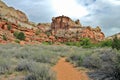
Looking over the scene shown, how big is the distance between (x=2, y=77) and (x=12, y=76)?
0.44 meters

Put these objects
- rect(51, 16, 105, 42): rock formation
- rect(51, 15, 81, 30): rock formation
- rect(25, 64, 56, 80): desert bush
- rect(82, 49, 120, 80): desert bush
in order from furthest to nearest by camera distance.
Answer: rect(51, 15, 81, 30): rock formation → rect(51, 16, 105, 42): rock formation → rect(82, 49, 120, 80): desert bush → rect(25, 64, 56, 80): desert bush

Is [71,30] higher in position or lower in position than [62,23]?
lower

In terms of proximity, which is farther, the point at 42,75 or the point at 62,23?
the point at 62,23

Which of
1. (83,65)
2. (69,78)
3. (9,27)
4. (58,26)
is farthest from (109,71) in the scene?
(58,26)

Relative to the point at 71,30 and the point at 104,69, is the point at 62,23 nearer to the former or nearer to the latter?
the point at 71,30

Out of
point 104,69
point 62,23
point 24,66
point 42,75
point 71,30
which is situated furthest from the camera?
point 62,23

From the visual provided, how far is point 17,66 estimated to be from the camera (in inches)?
490

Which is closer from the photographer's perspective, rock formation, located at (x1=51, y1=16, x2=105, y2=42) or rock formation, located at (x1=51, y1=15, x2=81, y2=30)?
rock formation, located at (x1=51, y1=16, x2=105, y2=42)

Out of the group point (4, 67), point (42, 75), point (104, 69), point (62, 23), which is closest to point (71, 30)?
point (62, 23)

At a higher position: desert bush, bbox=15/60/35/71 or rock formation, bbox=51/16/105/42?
rock formation, bbox=51/16/105/42

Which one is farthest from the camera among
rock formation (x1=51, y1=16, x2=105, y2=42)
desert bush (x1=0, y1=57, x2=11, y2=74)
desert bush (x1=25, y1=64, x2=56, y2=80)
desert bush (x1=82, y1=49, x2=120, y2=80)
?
rock formation (x1=51, y1=16, x2=105, y2=42)

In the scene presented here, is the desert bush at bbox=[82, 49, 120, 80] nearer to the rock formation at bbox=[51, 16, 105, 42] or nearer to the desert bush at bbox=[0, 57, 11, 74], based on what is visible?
the desert bush at bbox=[0, 57, 11, 74]

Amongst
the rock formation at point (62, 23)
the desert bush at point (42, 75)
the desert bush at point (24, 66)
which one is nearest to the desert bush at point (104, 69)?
the desert bush at point (42, 75)

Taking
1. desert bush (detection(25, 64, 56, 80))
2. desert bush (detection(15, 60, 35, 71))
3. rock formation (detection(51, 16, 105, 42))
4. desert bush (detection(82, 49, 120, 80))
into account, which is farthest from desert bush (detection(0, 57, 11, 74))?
rock formation (detection(51, 16, 105, 42))
